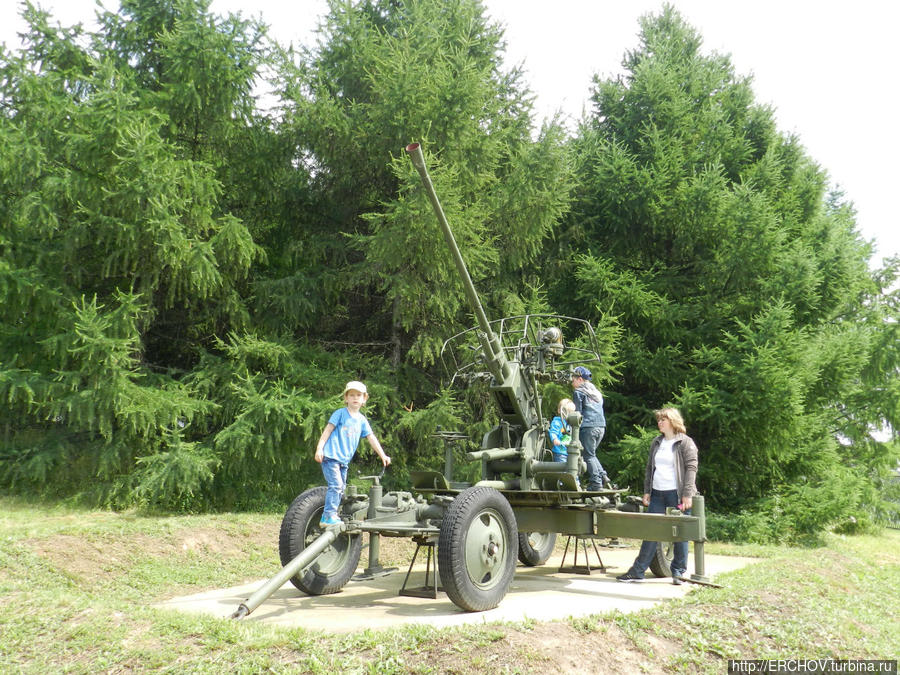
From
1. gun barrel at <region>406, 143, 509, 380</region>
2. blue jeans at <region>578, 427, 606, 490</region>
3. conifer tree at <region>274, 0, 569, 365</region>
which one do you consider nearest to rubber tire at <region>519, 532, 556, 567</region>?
blue jeans at <region>578, 427, 606, 490</region>

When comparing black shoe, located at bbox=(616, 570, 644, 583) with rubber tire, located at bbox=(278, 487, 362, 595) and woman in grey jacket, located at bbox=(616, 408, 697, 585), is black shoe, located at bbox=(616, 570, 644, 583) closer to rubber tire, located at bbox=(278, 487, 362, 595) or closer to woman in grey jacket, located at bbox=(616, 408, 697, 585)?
woman in grey jacket, located at bbox=(616, 408, 697, 585)

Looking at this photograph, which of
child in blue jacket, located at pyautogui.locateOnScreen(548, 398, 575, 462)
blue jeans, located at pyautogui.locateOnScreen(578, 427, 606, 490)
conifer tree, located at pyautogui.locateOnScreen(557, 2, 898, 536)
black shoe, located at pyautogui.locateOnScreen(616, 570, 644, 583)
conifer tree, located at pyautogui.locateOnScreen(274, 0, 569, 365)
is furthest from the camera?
conifer tree, located at pyautogui.locateOnScreen(557, 2, 898, 536)

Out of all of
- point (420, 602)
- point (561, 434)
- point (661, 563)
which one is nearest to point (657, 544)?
point (661, 563)

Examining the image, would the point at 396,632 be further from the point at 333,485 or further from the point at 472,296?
the point at 472,296

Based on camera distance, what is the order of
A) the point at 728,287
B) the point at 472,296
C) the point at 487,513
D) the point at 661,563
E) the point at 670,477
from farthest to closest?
the point at 728,287 → the point at 661,563 → the point at 670,477 → the point at 472,296 → the point at 487,513

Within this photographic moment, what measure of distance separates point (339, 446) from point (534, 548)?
3911 mm

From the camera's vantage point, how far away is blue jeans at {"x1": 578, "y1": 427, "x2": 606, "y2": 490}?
784 cm

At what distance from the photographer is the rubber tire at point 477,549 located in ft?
17.0

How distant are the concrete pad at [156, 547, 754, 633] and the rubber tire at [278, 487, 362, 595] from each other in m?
0.13

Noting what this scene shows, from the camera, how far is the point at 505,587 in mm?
5625

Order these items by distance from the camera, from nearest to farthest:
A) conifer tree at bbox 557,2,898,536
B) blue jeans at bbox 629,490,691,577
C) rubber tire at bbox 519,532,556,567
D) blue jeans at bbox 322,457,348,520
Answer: blue jeans at bbox 322,457,348,520
blue jeans at bbox 629,490,691,577
rubber tire at bbox 519,532,556,567
conifer tree at bbox 557,2,898,536

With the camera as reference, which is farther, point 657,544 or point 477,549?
point 657,544

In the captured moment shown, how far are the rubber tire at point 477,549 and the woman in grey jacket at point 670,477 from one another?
1.96 m

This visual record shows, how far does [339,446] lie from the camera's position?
5.82m
